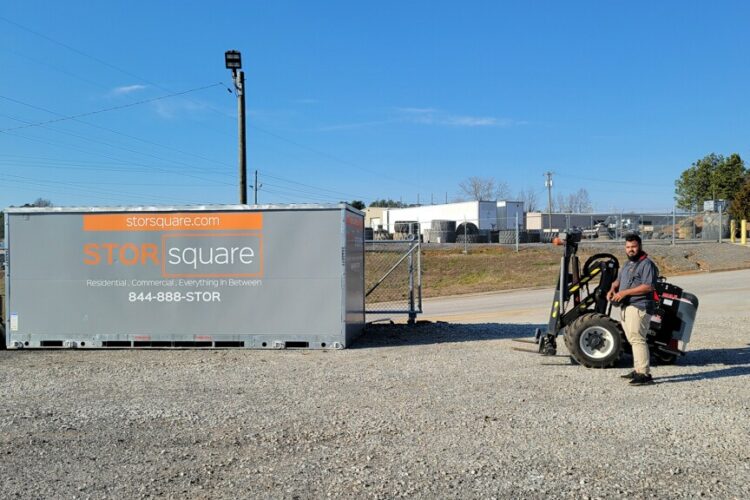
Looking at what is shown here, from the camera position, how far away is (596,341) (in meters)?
8.23

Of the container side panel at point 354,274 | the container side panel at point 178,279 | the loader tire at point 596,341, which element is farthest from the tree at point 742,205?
the container side panel at point 178,279

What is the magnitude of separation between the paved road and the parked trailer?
507 centimetres

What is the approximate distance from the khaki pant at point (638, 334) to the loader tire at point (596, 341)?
2.09 feet

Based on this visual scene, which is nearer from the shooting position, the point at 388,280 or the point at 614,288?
the point at 614,288

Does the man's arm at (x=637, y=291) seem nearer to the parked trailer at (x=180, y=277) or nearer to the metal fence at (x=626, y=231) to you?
the parked trailer at (x=180, y=277)

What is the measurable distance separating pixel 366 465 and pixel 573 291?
16.1ft

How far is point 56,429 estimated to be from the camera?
19.5 ft

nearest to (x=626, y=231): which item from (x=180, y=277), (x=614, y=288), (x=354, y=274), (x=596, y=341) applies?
(x=354, y=274)

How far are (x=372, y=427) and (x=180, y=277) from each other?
5.55 m

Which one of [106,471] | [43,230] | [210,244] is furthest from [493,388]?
[43,230]

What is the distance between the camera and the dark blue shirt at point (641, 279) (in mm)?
7445

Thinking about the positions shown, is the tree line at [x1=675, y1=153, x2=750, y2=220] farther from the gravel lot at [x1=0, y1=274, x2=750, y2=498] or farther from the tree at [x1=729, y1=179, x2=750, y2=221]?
the gravel lot at [x1=0, y1=274, x2=750, y2=498]

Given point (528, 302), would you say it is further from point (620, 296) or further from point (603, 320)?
point (620, 296)

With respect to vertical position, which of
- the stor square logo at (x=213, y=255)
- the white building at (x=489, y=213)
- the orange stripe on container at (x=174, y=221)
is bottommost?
the stor square logo at (x=213, y=255)
